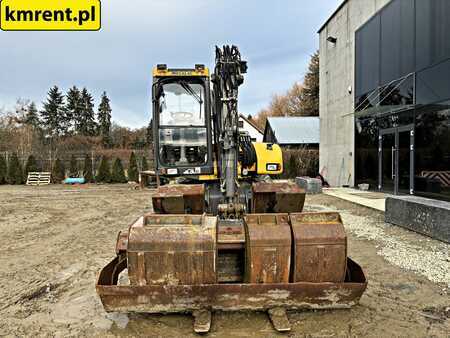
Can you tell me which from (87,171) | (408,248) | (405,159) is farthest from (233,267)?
(87,171)

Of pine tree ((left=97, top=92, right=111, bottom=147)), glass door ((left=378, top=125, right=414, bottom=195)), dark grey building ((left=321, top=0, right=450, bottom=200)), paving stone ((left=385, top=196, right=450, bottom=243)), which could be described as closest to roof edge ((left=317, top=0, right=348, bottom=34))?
dark grey building ((left=321, top=0, right=450, bottom=200))

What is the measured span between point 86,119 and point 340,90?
143 feet

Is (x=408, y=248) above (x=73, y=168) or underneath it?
underneath

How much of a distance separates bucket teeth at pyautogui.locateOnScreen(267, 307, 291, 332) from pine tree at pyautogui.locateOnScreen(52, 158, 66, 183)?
23789 millimetres

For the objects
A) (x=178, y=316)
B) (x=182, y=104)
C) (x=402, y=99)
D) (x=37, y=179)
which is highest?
(x=402, y=99)

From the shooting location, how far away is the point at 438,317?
3488 millimetres

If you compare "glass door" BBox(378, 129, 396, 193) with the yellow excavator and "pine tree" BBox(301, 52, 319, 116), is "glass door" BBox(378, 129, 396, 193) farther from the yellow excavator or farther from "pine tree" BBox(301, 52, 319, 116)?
"pine tree" BBox(301, 52, 319, 116)

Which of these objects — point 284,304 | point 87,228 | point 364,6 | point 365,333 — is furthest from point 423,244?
point 364,6

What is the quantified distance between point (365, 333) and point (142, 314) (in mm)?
2094

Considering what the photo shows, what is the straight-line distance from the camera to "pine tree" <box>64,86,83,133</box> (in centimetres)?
5172

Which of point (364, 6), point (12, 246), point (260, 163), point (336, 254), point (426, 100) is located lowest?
point (12, 246)

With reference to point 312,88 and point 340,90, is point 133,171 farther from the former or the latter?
point 312,88

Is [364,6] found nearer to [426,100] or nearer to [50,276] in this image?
[426,100]

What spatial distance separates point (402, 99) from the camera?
1216 cm
